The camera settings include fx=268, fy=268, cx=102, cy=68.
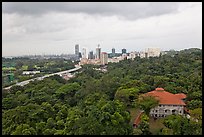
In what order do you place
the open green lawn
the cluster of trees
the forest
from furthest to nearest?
the cluster of trees
the open green lawn
the forest

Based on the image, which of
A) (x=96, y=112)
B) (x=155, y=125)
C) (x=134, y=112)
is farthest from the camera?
(x=134, y=112)

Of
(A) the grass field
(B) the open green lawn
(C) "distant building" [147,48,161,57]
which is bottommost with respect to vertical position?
(B) the open green lawn

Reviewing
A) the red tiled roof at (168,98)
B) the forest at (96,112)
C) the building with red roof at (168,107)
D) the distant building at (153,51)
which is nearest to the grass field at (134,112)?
the forest at (96,112)

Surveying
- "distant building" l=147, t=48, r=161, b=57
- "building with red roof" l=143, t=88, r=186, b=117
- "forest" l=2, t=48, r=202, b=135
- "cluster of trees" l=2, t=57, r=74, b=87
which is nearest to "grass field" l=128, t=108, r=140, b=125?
"forest" l=2, t=48, r=202, b=135

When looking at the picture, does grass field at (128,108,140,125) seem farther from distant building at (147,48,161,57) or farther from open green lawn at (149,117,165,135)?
distant building at (147,48,161,57)

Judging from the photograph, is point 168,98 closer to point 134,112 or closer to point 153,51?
point 134,112

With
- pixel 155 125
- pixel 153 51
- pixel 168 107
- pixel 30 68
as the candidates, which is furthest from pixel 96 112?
pixel 153 51

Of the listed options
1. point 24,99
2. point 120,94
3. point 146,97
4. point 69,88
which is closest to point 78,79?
point 69,88

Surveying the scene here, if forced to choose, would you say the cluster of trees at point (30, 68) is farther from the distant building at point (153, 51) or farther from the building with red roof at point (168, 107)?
the building with red roof at point (168, 107)

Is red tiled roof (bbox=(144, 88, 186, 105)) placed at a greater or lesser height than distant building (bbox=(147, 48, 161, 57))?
lesser
